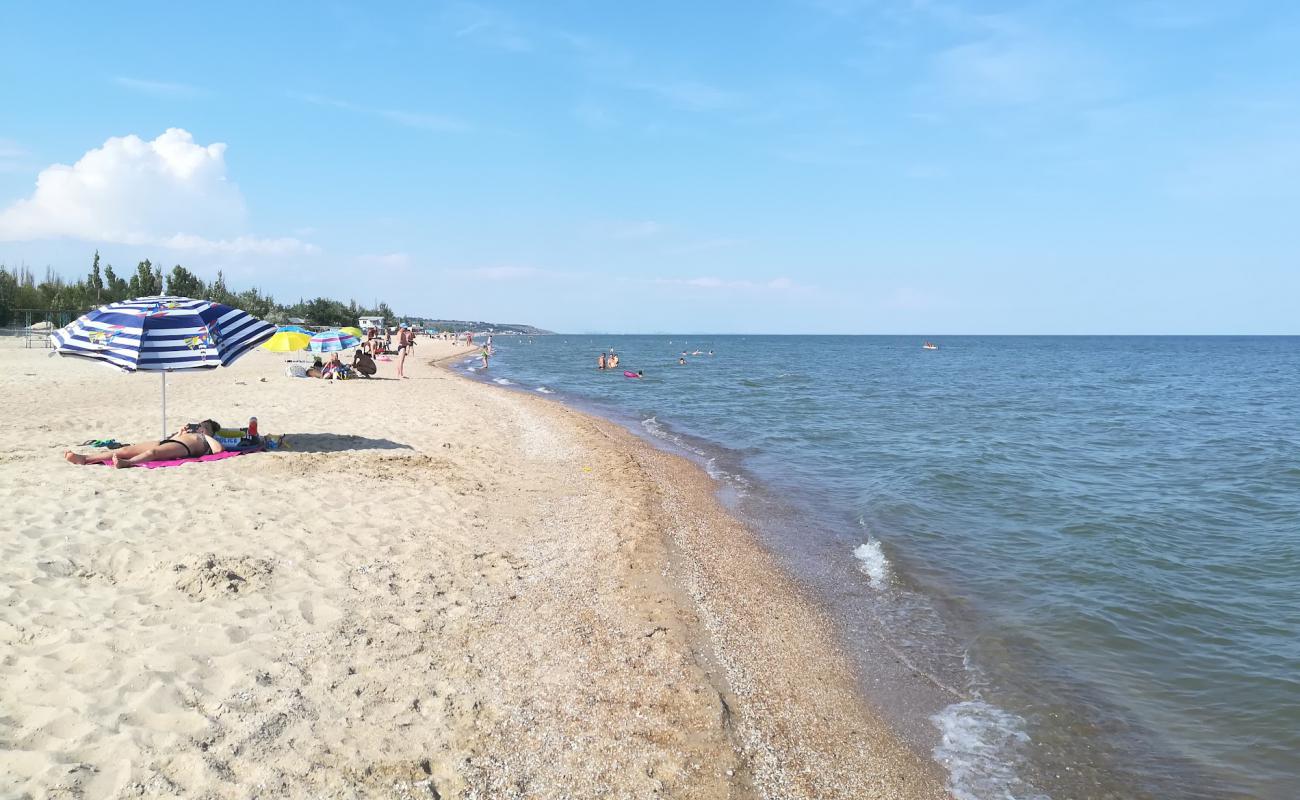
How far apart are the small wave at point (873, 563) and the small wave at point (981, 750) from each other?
110 inches

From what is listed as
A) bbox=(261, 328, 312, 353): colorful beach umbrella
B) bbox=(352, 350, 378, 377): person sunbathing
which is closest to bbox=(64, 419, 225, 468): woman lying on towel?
bbox=(261, 328, 312, 353): colorful beach umbrella

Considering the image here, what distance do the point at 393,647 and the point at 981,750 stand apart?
4552 millimetres

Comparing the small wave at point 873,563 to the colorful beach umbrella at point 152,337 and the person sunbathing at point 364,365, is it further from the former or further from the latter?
the person sunbathing at point 364,365

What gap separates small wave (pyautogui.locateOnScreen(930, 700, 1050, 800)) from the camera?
4707 millimetres

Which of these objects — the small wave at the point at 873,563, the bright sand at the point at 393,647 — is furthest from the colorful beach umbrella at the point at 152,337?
the small wave at the point at 873,563

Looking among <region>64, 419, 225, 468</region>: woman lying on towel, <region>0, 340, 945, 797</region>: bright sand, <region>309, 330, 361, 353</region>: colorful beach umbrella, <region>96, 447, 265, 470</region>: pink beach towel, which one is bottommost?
<region>0, 340, 945, 797</region>: bright sand

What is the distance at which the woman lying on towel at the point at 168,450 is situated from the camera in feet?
30.6

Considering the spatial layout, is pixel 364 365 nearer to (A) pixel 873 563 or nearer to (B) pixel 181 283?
(A) pixel 873 563

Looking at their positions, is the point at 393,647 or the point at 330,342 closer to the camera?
the point at 393,647

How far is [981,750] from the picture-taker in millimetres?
5145

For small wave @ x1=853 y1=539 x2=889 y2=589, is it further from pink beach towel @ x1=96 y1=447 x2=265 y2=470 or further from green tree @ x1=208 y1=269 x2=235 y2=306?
green tree @ x1=208 y1=269 x2=235 y2=306

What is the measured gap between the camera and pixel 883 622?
738 cm

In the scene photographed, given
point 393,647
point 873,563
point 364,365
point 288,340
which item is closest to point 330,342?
point 364,365

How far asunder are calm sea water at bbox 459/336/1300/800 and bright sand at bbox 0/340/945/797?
0.85 metres
